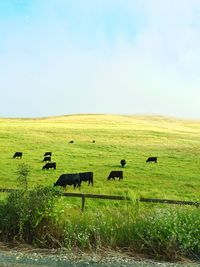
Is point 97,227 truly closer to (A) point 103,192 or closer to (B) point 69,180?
(A) point 103,192

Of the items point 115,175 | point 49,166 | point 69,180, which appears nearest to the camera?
point 69,180

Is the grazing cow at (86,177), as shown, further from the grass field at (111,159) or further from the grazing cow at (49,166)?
the grazing cow at (49,166)

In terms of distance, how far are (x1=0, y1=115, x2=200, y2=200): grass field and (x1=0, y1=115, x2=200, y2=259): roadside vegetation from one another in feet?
0.22

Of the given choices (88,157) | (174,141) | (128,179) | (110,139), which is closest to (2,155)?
(88,157)

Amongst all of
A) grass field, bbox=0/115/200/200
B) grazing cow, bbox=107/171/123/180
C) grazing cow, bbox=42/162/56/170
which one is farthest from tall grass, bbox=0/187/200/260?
grazing cow, bbox=42/162/56/170

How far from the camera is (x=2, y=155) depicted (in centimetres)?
4284

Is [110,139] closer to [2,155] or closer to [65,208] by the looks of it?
[2,155]

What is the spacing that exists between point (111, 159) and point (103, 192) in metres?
17.8

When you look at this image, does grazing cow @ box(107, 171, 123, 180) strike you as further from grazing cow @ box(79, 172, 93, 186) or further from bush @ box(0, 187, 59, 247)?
bush @ box(0, 187, 59, 247)

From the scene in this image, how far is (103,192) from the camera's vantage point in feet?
84.4

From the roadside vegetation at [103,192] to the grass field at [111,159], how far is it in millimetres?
68

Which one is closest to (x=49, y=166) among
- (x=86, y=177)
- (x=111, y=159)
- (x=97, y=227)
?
(x=86, y=177)

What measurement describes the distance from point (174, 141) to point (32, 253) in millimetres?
57029

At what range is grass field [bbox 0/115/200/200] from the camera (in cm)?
2833
